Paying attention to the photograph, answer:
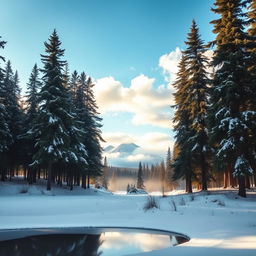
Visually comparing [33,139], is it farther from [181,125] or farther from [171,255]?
[171,255]

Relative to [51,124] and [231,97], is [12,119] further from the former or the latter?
[231,97]

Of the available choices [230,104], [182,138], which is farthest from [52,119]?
[230,104]

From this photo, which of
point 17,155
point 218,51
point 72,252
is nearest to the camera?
point 72,252

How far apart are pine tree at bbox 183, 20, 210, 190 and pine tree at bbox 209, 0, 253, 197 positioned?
4560 millimetres

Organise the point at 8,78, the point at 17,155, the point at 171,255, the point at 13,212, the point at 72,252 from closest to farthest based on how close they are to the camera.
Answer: the point at 171,255
the point at 72,252
the point at 13,212
the point at 17,155
the point at 8,78

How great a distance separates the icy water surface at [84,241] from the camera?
295 inches

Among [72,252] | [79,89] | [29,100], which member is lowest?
[72,252]

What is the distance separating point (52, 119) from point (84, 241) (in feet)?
66.2

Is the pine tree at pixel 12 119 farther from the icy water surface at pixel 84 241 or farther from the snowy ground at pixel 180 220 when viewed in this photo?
the icy water surface at pixel 84 241

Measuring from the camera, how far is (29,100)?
34031 millimetres

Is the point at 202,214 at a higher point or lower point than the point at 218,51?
lower

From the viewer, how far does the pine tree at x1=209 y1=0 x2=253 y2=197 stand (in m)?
18.6

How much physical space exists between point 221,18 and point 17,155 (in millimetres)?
27609

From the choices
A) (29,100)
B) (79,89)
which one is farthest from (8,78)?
(79,89)
